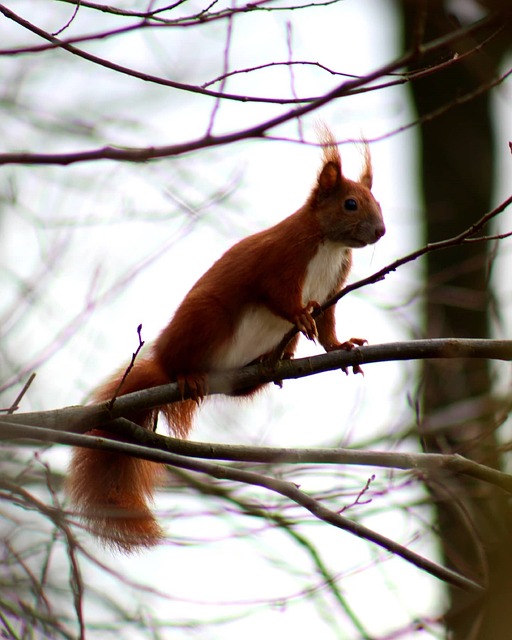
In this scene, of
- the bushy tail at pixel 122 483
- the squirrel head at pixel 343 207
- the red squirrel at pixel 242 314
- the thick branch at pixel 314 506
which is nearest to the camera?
the thick branch at pixel 314 506

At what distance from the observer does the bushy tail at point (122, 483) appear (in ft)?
10.1

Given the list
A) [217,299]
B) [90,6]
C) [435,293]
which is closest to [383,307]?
[435,293]

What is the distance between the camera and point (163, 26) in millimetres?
2031

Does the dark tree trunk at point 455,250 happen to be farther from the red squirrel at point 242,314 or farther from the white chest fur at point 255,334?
the white chest fur at point 255,334

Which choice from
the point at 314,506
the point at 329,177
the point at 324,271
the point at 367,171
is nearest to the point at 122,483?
the point at 314,506

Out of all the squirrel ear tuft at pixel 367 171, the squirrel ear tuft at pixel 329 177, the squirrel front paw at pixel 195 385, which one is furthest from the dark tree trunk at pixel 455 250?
the squirrel front paw at pixel 195 385

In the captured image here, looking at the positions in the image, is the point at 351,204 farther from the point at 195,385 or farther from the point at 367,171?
the point at 195,385

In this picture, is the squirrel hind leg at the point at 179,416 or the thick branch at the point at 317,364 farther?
the squirrel hind leg at the point at 179,416

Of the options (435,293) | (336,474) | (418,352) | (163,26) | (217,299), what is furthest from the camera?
(435,293)

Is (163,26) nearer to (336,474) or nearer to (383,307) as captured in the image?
(336,474)

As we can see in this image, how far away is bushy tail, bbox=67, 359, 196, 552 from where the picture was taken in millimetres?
3066

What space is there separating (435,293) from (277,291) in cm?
265

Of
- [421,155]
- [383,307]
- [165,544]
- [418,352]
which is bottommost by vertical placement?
[165,544]

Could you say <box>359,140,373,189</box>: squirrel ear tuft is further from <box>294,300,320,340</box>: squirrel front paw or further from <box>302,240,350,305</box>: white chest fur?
<box>294,300,320,340</box>: squirrel front paw
